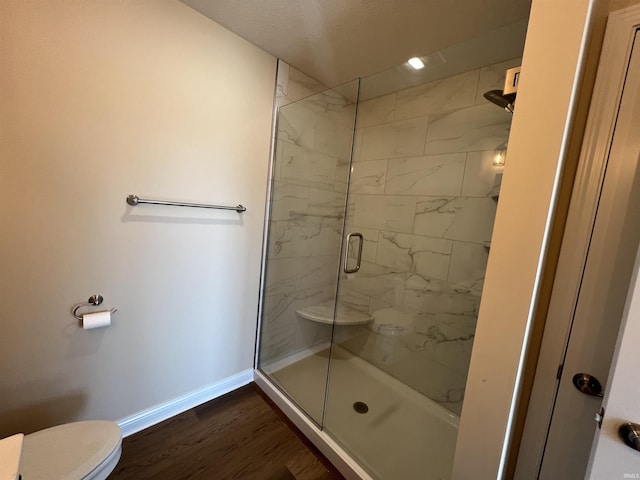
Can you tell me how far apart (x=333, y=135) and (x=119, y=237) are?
5.78 feet

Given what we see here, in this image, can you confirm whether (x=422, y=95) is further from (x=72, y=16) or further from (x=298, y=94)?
(x=72, y=16)

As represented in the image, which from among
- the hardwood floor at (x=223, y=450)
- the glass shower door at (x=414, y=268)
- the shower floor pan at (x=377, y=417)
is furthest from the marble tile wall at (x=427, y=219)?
the hardwood floor at (x=223, y=450)

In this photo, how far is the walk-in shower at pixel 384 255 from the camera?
5.55ft

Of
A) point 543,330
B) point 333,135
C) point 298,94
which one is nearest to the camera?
point 543,330

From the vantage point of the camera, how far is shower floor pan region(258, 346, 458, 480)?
1.49m

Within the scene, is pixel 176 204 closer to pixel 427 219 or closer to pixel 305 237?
pixel 305 237

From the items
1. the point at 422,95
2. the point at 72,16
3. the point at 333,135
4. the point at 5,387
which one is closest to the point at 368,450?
the point at 5,387

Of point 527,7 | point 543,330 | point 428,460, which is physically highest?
point 527,7

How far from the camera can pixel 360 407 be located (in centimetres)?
190

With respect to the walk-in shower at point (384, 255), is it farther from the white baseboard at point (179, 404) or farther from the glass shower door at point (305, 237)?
the white baseboard at point (179, 404)

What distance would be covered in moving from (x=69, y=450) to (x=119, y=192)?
3.68ft

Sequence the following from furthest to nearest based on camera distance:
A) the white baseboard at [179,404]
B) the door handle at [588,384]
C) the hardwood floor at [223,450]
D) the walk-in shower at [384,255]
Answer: the walk-in shower at [384,255] < the white baseboard at [179,404] < the hardwood floor at [223,450] < the door handle at [588,384]

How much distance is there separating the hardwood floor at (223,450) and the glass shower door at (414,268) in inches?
9.2

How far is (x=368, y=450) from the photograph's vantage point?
1535mm
